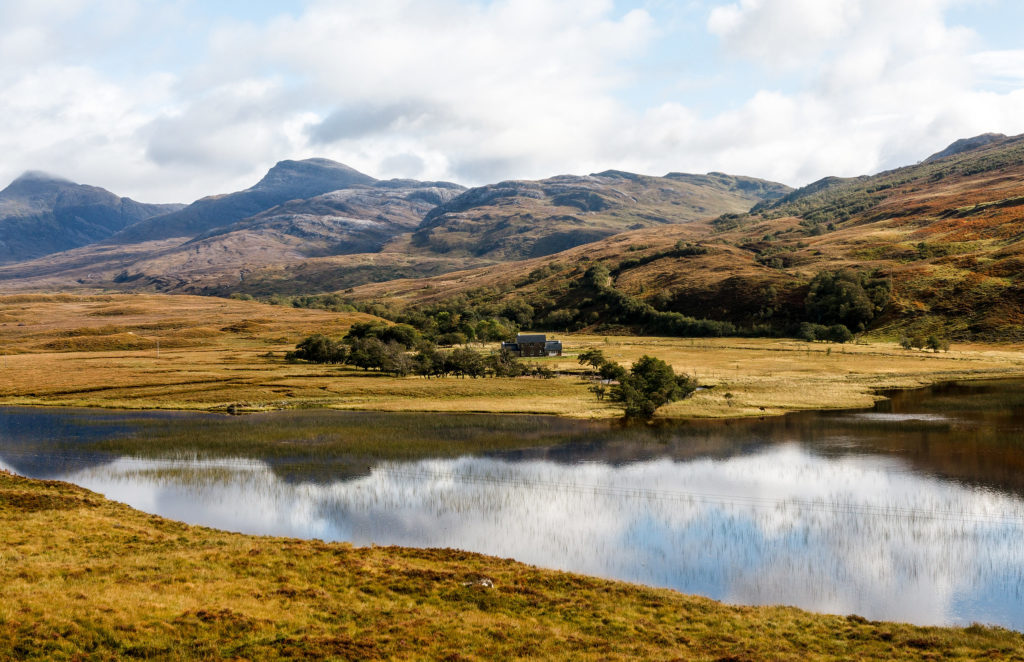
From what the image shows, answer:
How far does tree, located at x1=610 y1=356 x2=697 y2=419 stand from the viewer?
223 feet

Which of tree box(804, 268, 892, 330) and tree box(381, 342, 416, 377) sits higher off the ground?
tree box(804, 268, 892, 330)

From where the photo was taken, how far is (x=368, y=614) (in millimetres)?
→ 22203

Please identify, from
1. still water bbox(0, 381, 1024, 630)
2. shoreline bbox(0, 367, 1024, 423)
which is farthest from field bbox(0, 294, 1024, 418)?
still water bbox(0, 381, 1024, 630)

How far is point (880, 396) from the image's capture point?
77938 mm

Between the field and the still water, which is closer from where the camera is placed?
the still water

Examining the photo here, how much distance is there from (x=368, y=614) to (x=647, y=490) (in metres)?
22.7

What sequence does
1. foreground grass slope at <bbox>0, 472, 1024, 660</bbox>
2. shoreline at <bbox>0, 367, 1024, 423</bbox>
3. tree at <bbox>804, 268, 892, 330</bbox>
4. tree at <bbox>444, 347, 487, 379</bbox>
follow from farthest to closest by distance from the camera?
tree at <bbox>804, 268, 892, 330</bbox> < tree at <bbox>444, 347, 487, 379</bbox> < shoreline at <bbox>0, 367, 1024, 423</bbox> < foreground grass slope at <bbox>0, 472, 1024, 660</bbox>

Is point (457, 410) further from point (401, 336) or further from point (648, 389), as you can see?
point (401, 336)

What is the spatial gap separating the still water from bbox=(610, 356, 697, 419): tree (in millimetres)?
6458

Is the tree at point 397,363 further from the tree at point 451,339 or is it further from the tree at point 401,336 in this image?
the tree at point 451,339

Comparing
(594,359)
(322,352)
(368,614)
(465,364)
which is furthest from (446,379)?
(368,614)

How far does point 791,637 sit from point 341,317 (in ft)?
574

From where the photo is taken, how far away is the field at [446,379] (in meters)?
74.9

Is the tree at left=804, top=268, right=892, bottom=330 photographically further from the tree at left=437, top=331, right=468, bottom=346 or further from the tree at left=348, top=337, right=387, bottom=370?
the tree at left=348, top=337, right=387, bottom=370
